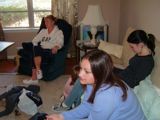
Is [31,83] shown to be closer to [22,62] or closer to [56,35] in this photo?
Answer: [22,62]

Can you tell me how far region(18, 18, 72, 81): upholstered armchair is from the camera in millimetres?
3812

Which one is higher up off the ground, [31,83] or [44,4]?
[44,4]

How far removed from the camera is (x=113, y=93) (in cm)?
134

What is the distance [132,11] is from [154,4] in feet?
3.53

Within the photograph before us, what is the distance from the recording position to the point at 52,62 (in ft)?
12.5

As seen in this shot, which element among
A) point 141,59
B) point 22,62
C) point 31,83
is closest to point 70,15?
point 22,62

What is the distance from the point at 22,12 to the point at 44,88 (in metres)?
2.14

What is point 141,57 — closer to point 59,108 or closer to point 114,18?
point 59,108

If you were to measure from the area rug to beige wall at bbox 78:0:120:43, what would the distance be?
1561 mm

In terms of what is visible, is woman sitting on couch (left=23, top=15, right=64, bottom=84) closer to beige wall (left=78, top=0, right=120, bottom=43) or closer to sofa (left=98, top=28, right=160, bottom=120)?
beige wall (left=78, top=0, right=120, bottom=43)

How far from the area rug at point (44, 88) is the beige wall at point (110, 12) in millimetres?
1561

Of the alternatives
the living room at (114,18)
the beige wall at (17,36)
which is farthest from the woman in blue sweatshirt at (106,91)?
the beige wall at (17,36)

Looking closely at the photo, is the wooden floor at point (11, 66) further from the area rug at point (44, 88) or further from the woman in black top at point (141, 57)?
the woman in black top at point (141, 57)

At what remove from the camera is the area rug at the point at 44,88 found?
9.38 ft
